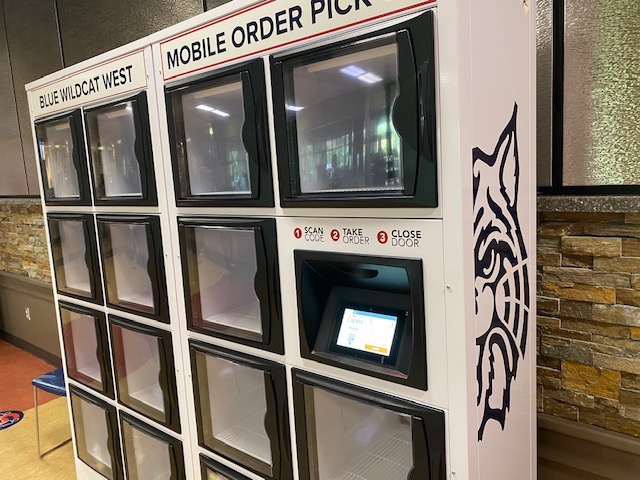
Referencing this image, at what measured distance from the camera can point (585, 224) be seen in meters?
1.55

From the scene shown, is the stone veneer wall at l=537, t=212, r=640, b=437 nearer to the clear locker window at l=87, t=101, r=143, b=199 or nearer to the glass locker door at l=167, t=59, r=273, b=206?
the glass locker door at l=167, t=59, r=273, b=206

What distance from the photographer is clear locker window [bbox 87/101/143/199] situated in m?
2.17

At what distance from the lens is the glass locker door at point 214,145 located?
152 centimetres

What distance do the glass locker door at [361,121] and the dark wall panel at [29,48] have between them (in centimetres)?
273

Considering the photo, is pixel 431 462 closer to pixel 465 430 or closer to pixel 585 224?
pixel 465 430

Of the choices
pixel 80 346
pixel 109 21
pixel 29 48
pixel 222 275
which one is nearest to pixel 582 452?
pixel 222 275

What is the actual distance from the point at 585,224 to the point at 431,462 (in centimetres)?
84

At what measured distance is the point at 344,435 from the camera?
1639 millimetres

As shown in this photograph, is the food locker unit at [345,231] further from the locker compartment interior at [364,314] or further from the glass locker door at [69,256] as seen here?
the glass locker door at [69,256]

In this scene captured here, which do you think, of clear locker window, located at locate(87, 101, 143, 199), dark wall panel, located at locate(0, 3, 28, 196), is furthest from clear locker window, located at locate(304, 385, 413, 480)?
dark wall panel, located at locate(0, 3, 28, 196)

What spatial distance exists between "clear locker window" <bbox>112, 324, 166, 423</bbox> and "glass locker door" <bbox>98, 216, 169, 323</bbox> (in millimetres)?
155

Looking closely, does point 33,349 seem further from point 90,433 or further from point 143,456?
point 143,456

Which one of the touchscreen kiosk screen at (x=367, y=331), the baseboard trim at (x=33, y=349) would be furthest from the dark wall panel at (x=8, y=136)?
the touchscreen kiosk screen at (x=367, y=331)

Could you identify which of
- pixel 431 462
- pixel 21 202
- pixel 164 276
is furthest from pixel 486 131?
pixel 21 202
